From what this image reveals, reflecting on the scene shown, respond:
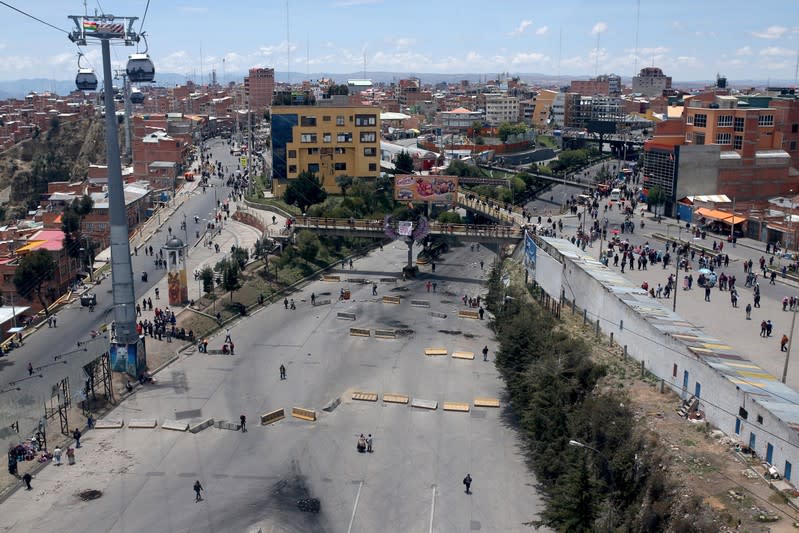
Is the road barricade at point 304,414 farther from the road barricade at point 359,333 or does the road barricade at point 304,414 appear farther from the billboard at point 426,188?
the billboard at point 426,188

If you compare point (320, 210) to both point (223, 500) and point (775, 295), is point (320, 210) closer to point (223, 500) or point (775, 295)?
point (775, 295)

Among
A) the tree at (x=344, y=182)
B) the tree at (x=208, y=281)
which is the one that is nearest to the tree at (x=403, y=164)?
the tree at (x=344, y=182)

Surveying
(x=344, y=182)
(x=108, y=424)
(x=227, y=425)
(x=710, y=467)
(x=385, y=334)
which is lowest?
(x=108, y=424)

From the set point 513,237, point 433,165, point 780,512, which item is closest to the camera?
point 780,512

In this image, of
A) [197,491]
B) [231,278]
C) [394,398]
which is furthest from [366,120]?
[197,491]

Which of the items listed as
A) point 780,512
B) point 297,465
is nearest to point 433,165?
point 297,465

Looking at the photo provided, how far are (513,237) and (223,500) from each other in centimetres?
2775

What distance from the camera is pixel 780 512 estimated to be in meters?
17.5

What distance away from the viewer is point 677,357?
24.5m

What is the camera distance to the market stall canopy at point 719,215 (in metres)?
47.0

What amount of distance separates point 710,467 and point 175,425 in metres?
17.3

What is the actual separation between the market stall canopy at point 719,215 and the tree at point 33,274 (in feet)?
129

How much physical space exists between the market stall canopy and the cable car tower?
34.7 m

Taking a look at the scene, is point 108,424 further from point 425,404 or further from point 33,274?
point 33,274
